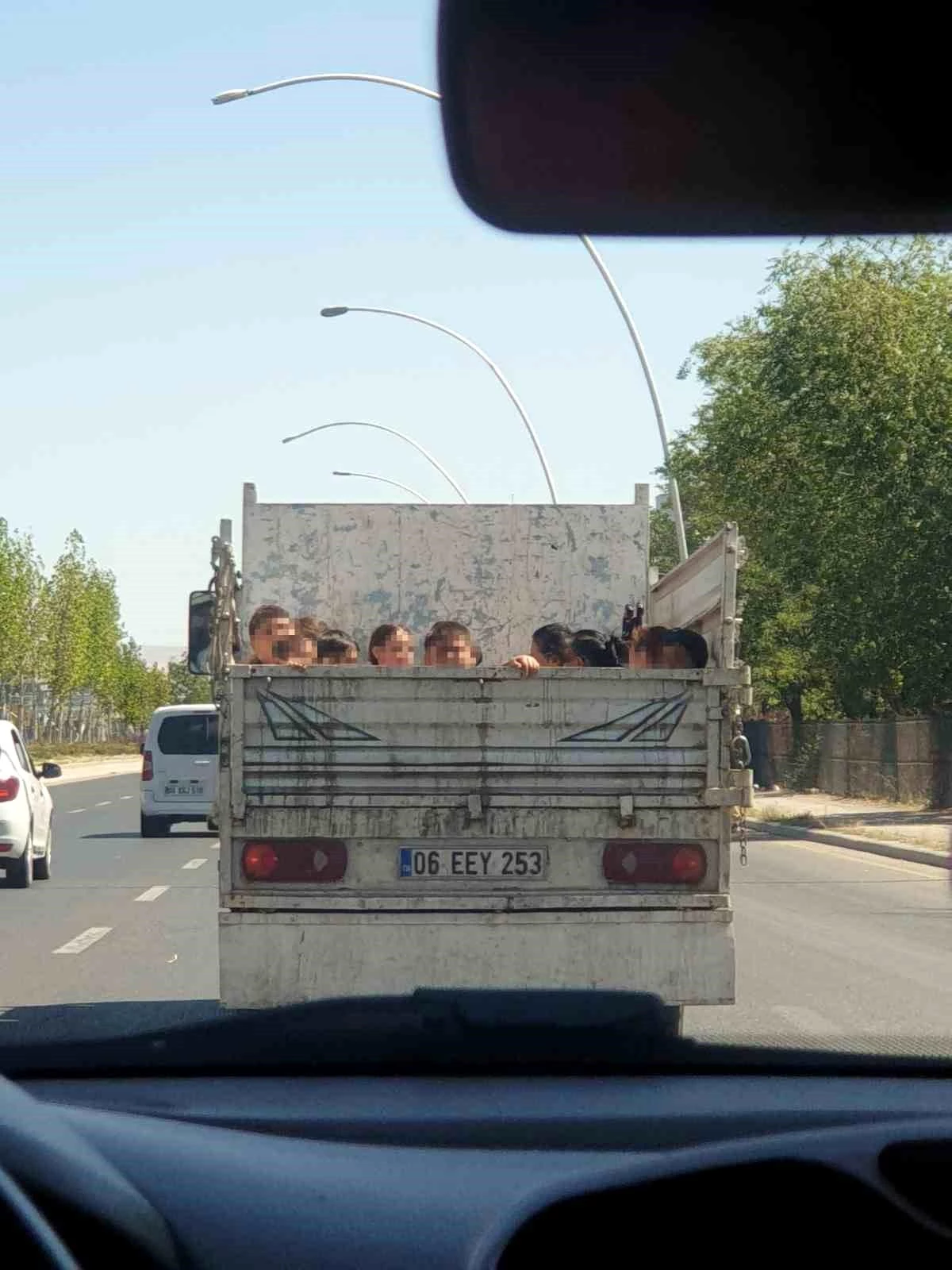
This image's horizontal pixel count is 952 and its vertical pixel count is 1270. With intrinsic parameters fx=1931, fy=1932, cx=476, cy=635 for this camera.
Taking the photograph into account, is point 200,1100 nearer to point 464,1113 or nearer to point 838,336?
point 464,1113

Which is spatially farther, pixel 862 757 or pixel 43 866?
pixel 862 757

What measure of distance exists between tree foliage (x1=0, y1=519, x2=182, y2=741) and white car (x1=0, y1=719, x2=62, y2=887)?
61449 mm

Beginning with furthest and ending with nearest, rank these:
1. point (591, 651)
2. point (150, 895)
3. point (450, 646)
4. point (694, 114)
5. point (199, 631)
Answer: point (150, 895) → point (199, 631) → point (591, 651) → point (450, 646) → point (694, 114)

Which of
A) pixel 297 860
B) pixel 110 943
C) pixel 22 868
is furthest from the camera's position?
pixel 22 868

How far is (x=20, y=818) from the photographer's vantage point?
1775 centimetres

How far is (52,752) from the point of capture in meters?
99.3

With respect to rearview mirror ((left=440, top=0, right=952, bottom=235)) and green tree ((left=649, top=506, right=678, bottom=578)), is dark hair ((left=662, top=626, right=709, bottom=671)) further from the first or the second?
green tree ((left=649, top=506, right=678, bottom=578))

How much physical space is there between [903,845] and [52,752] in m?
80.1

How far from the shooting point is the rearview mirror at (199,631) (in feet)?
30.0

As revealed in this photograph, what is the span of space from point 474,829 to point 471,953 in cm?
48

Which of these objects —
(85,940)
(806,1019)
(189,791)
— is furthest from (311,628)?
(189,791)

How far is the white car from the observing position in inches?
698

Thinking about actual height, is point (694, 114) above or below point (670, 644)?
above

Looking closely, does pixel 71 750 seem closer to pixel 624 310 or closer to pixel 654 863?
pixel 624 310
